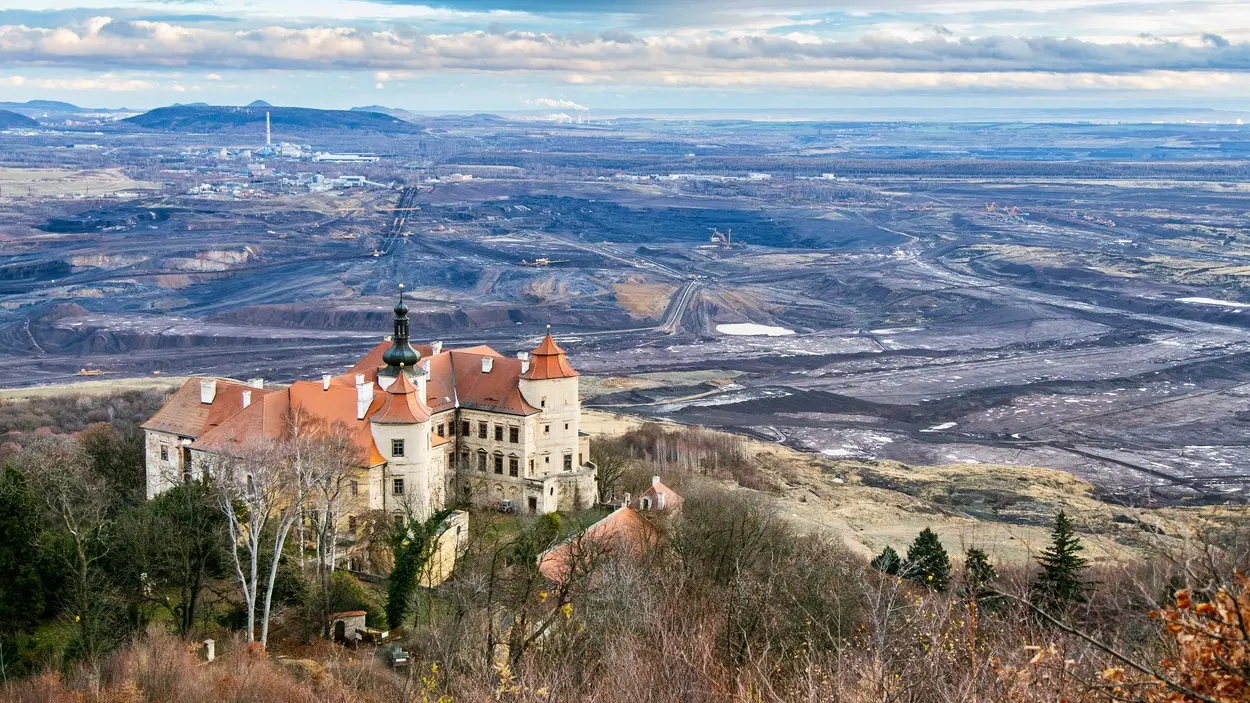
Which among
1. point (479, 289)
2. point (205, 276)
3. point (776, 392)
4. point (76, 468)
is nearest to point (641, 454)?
point (776, 392)

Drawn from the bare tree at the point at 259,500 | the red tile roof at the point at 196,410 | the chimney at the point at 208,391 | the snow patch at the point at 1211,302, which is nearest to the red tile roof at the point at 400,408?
the bare tree at the point at 259,500

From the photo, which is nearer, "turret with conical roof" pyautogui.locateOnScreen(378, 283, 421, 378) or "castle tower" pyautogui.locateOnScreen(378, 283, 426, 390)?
"castle tower" pyautogui.locateOnScreen(378, 283, 426, 390)

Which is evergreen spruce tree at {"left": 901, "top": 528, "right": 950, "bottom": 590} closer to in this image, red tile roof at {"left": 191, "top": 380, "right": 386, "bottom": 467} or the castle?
the castle

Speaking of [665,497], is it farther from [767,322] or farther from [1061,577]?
[767,322]

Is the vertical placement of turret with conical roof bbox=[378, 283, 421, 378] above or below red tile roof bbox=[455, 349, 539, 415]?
above

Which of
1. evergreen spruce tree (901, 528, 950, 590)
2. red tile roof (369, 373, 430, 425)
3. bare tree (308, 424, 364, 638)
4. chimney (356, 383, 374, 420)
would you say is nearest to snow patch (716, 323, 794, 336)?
evergreen spruce tree (901, 528, 950, 590)

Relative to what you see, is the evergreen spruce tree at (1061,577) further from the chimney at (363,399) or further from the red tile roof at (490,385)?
the chimney at (363,399)

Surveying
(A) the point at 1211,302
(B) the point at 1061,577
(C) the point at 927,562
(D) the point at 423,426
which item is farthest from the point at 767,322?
(B) the point at 1061,577
